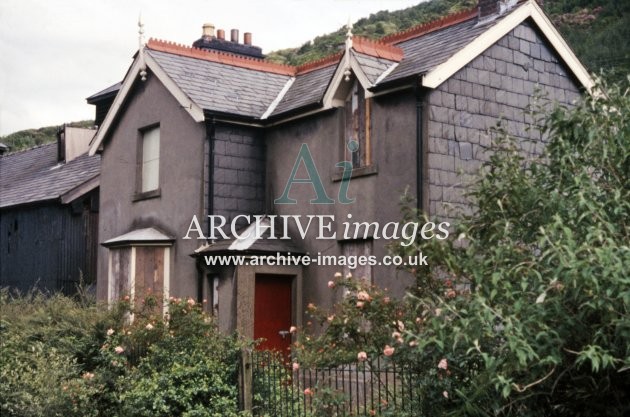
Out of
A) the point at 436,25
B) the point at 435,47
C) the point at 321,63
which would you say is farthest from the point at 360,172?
the point at 321,63

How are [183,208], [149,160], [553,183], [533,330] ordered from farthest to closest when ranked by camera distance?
[149,160], [183,208], [553,183], [533,330]

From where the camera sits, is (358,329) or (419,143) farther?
(419,143)

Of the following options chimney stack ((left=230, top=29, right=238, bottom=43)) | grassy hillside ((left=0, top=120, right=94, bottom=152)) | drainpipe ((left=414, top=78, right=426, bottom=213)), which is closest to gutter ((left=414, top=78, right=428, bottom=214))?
drainpipe ((left=414, top=78, right=426, bottom=213))

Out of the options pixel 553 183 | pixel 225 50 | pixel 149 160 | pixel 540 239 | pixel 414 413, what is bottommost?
pixel 414 413

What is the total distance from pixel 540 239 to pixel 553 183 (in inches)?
51.2

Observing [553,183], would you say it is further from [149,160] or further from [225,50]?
[225,50]

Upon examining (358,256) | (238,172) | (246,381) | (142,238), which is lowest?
(246,381)

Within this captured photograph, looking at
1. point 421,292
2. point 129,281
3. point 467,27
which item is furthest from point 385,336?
point 129,281

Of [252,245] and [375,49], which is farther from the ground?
[375,49]

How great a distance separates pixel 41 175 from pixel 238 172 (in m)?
13.8

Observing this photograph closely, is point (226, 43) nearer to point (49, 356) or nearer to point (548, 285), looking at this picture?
point (49, 356)

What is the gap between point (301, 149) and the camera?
18453 mm

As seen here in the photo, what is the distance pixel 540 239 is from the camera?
278 inches

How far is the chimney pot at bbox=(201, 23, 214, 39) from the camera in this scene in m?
25.2
